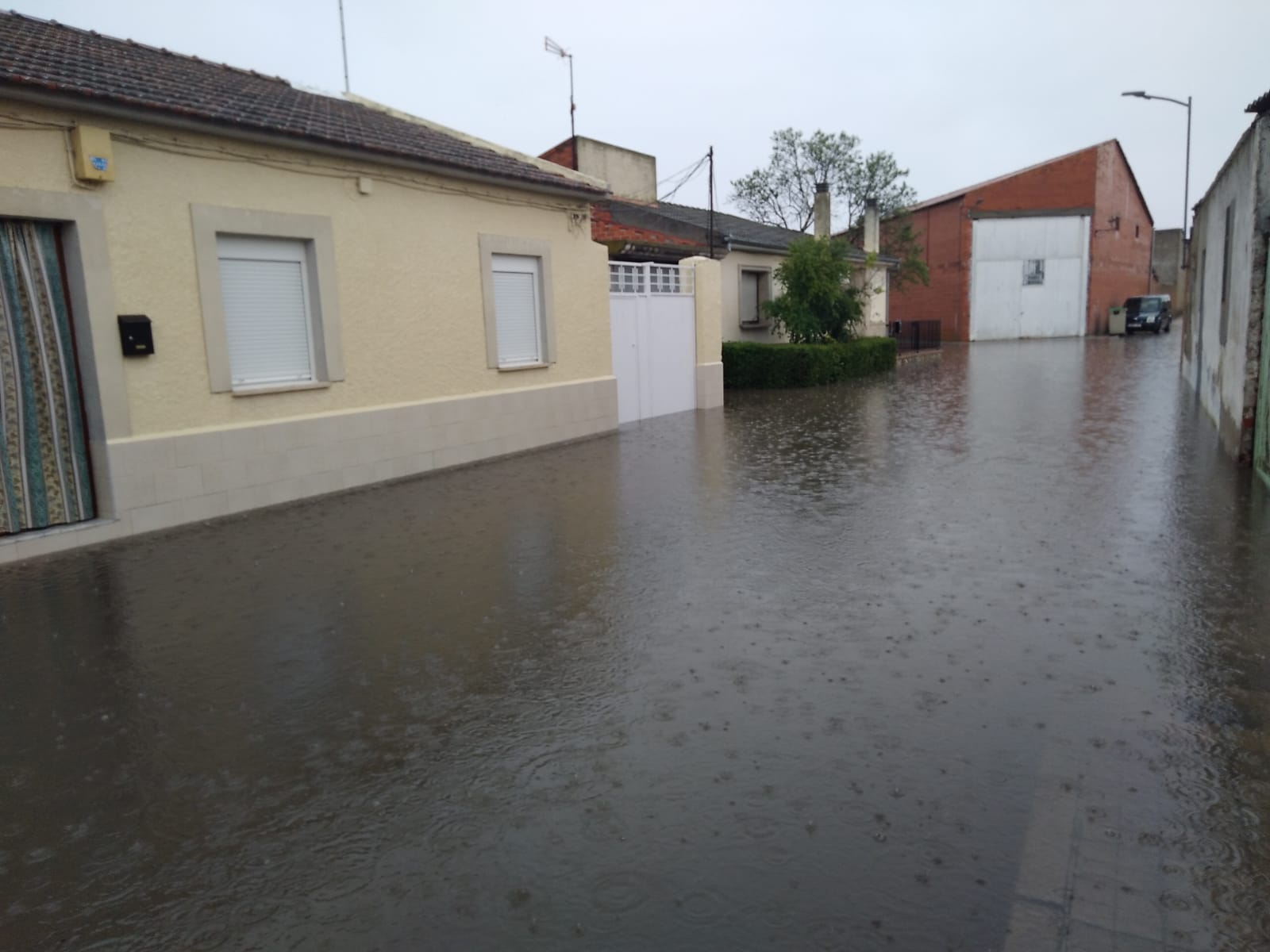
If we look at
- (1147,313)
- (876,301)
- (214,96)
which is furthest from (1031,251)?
(214,96)

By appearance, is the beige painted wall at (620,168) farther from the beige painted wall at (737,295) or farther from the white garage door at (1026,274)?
the white garage door at (1026,274)

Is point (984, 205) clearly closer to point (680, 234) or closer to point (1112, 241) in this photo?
point (1112, 241)

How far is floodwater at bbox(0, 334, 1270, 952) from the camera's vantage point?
105 inches

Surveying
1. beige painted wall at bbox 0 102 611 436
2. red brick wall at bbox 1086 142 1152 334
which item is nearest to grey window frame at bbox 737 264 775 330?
beige painted wall at bbox 0 102 611 436

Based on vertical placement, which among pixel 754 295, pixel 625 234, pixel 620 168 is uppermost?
pixel 620 168

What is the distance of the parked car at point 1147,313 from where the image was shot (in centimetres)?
3766

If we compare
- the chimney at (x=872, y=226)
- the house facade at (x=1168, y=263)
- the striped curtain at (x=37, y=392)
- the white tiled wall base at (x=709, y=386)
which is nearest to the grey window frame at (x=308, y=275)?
the striped curtain at (x=37, y=392)

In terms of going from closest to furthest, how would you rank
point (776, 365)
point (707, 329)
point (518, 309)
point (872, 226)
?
point (518, 309) → point (707, 329) → point (776, 365) → point (872, 226)

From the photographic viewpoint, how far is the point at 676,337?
50.2 feet

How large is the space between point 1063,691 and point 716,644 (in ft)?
5.33

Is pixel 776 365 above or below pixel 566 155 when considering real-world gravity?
below

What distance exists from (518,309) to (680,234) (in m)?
9.88

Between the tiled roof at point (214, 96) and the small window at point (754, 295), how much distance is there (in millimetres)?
10400

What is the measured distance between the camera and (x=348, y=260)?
9242mm
